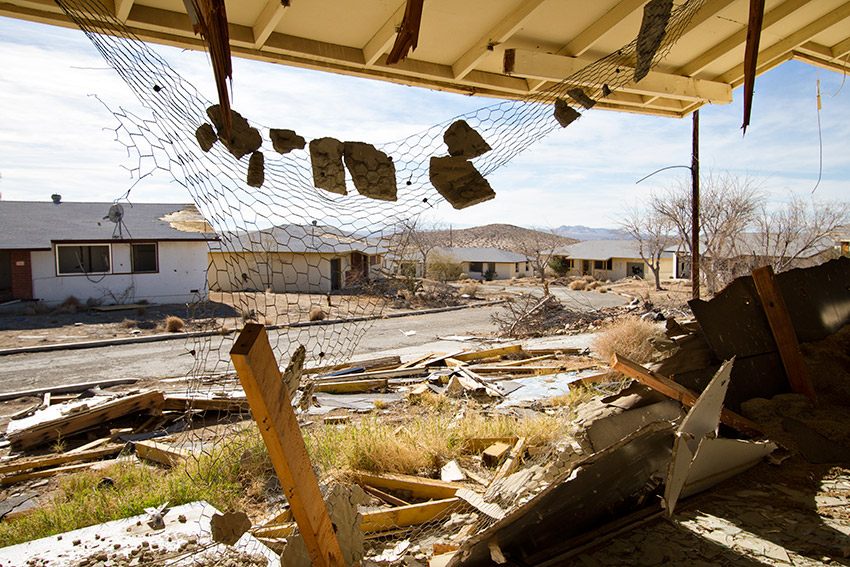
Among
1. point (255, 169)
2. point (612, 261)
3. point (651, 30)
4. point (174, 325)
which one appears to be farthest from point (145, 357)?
point (612, 261)

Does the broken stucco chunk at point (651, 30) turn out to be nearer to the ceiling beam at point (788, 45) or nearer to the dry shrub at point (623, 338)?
the ceiling beam at point (788, 45)

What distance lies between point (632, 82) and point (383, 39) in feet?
7.14

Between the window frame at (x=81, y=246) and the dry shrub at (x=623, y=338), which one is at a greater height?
the window frame at (x=81, y=246)

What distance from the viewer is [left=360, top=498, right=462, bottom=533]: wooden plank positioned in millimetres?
3816

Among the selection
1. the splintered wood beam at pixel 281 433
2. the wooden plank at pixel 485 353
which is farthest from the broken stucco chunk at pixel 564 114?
the wooden plank at pixel 485 353

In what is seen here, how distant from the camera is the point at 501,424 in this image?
5879mm

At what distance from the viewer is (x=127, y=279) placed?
23.8 m

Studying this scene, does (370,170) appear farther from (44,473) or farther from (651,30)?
(44,473)

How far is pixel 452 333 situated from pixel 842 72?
46.8 feet

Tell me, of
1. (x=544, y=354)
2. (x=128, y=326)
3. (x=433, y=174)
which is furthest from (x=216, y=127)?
(x=128, y=326)

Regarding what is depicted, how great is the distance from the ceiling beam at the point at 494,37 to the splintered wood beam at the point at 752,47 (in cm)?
130

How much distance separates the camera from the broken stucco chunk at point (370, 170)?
3068 mm

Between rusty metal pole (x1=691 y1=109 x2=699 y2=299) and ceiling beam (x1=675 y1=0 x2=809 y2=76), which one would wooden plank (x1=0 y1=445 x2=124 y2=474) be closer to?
ceiling beam (x1=675 y1=0 x2=809 y2=76)

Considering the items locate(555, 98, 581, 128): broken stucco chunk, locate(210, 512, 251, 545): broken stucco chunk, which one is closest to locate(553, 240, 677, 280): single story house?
locate(555, 98, 581, 128): broken stucco chunk
